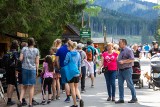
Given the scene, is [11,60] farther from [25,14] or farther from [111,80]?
[25,14]

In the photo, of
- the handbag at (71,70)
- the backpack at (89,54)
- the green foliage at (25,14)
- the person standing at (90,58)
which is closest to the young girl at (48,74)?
the handbag at (71,70)

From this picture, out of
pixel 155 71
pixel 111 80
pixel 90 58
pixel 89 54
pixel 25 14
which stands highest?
pixel 25 14

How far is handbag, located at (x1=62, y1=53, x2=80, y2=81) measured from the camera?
443 inches

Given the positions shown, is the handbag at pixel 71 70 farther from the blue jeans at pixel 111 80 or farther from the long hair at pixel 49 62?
the blue jeans at pixel 111 80

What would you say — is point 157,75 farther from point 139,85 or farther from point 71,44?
point 71,44

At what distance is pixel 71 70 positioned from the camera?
11.2 metres

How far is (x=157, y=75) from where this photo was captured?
15992mm

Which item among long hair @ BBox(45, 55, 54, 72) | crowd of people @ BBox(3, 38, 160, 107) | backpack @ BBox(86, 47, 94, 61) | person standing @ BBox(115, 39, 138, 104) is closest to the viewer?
crowd of people @ BBox(3, 38, 160, 107)

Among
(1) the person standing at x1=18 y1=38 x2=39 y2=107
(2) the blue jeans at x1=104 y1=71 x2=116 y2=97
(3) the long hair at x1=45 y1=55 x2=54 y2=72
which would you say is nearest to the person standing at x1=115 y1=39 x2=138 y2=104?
(2) the blue jeans at x1=104 y1=71 x2=116 y2=97

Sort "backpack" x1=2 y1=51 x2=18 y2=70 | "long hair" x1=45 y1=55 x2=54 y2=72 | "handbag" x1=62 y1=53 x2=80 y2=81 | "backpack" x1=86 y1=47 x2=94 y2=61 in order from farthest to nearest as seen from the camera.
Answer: "backpack" x1=86 y1=47 x2=94 y2=61 → "long hair" x1=45 y1=55 x2=54 y2=72 → "backpack" x1=2 y1=51 x2=18 y2=70 → "handbag" x1=62 y1=53 x2=80 y2=81

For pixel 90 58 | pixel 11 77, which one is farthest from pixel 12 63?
pixel 90 58

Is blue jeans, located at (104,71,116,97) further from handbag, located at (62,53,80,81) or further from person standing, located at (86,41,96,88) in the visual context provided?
person standing, located at (86,41,96,88)

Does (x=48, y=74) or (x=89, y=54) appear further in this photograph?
(x=89, y=54)

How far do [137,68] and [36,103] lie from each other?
229 inches
